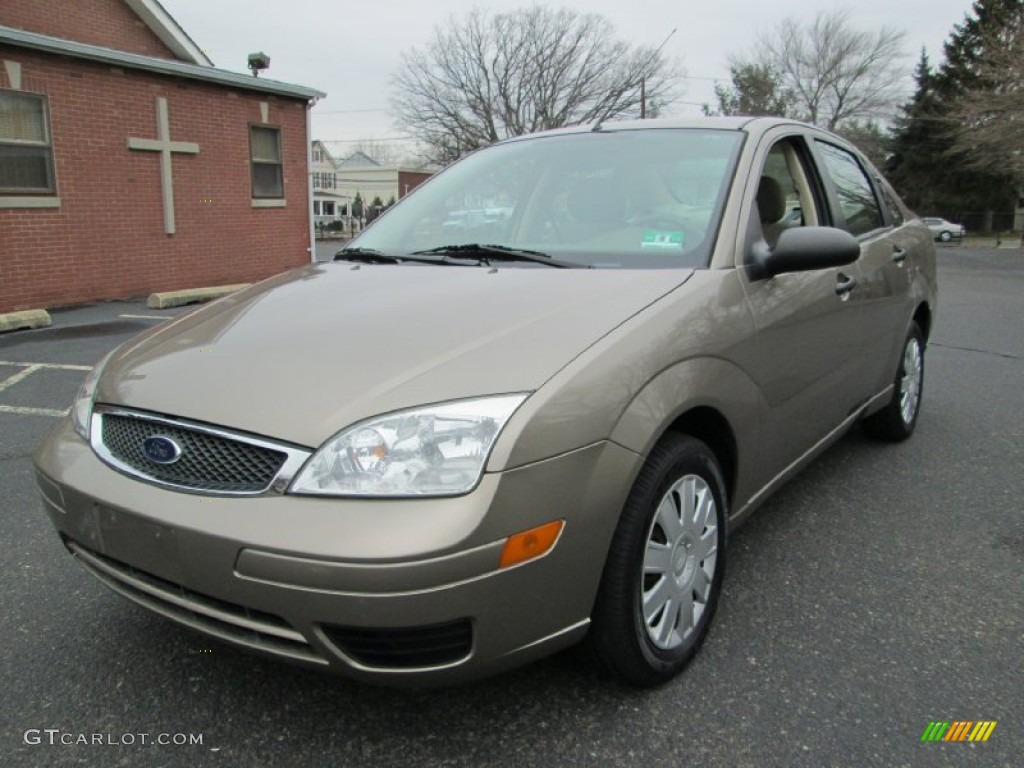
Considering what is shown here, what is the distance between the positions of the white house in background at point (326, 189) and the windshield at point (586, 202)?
59.0 meters

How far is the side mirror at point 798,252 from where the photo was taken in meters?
2.47

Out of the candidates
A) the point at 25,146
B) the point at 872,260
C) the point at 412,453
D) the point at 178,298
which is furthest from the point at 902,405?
the point at 25,146

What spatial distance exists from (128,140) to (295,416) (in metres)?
10.8

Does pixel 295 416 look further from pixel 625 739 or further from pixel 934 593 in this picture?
pixel 934 593

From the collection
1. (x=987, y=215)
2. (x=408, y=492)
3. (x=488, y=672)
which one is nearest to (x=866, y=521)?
(x=488, y=672)

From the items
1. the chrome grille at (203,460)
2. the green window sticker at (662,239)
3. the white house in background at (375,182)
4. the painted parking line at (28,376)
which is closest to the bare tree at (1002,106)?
the green window sticker at (662,239)

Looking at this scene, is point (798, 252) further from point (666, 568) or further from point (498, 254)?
point (666, 568)

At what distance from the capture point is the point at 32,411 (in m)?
4.94

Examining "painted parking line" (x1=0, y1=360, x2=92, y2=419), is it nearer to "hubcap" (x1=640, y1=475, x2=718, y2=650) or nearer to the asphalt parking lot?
the asphalt parking lot

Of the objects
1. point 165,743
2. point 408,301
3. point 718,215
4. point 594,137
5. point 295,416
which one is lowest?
point 165,743

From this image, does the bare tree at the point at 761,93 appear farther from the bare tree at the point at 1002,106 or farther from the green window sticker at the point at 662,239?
the green window sticker at the point at 662,239

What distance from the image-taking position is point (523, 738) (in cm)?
197

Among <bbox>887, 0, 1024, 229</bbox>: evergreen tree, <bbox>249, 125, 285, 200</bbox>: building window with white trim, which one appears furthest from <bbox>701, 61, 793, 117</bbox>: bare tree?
<bbox>249, 125, 285, 200</bbox>: building window with white trim

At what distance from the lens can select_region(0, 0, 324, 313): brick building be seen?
32.0 feet
